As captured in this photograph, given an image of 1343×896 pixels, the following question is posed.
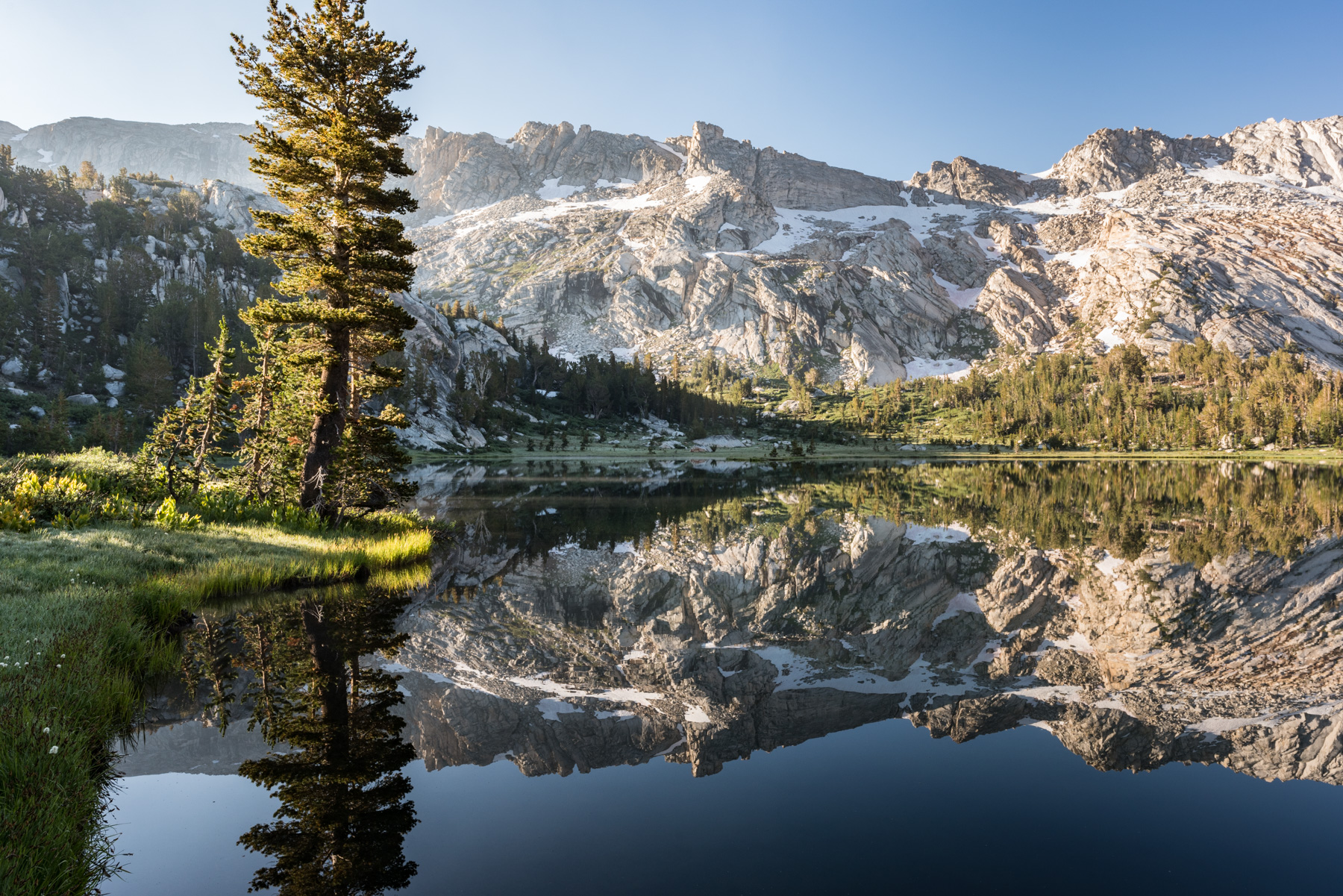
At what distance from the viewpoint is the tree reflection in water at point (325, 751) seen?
691 centimetres

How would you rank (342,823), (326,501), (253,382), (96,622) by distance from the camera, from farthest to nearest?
(253,382), (326,501), (96,622), (342,823)

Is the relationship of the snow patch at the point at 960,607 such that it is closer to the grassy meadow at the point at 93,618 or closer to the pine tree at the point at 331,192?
the grassy meadow at the point at 93,618

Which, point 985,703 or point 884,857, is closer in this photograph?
point 884,857

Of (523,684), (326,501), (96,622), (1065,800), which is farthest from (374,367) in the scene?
(1065,800)

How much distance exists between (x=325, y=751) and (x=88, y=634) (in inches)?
225

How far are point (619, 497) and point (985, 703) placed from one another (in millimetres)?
47634

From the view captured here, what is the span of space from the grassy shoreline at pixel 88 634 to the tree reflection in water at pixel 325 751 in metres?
1.34

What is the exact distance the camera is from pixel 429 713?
1100cm

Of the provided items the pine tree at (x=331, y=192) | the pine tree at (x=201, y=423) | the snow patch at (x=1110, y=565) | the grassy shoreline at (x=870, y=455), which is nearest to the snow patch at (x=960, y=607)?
the snow patch at (x=1110, y=565)

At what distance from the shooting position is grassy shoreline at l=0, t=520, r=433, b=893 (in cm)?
622

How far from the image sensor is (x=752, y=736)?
1116cm

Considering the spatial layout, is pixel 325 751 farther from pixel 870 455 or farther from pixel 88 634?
pixel 870 455

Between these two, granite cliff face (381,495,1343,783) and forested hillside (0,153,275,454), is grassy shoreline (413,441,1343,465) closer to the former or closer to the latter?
forested hillside (0,153,275,454)

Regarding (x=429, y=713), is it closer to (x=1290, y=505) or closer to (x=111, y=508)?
(x=111, y=508)
